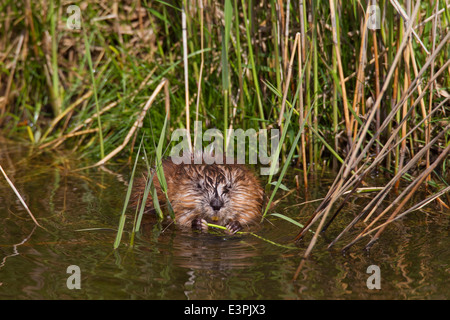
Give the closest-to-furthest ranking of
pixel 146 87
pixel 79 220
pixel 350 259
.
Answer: pixel 350 259, pixel 79 220, pixel 146 87

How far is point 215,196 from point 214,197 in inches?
0.4

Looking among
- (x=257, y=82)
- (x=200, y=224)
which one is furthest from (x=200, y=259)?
(x=257, y=82)

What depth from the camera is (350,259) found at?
3.01 metres

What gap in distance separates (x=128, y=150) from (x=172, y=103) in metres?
0.53

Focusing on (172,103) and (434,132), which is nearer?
(434,132)

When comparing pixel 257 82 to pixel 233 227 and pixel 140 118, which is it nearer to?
pixel 233 227

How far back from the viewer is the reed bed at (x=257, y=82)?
364 centimetres

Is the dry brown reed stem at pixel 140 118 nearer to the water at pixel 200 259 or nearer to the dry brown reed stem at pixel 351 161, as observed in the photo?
the water at pixel 200 259

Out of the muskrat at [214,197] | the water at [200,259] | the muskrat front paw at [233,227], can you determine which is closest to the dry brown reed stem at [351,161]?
the water at [200,259]

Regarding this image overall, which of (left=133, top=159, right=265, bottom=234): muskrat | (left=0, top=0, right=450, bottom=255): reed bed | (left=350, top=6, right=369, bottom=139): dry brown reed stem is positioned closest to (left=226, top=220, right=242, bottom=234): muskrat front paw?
(left=133, top=159, right=265, bottom=234): muskrat

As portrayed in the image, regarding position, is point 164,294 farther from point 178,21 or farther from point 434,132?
point 178,21

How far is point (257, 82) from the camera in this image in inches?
163
